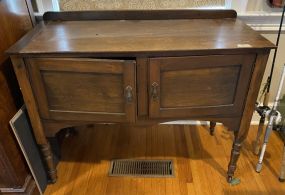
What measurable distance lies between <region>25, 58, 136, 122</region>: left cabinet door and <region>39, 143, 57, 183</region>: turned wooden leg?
20 cm

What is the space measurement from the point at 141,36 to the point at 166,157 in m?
0.82

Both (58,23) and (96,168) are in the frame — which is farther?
(96,168)

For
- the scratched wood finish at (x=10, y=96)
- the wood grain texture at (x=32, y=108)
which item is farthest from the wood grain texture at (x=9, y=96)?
the wood grain texture at (x=32, y=108)

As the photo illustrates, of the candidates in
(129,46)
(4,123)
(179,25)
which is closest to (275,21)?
(179,25)

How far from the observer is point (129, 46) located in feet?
3.34

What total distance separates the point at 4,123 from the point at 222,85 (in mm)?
949

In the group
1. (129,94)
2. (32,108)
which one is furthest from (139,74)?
(32,108)

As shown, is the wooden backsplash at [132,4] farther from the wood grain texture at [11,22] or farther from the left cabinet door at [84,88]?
the left cabinet door at [84,88]

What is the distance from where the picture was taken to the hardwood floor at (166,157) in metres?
1.41

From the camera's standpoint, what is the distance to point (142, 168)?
5.05 feet

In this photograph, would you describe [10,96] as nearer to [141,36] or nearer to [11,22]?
[11,22]

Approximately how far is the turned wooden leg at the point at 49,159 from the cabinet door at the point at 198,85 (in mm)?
566

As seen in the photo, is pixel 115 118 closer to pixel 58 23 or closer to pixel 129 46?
pixel 129 46

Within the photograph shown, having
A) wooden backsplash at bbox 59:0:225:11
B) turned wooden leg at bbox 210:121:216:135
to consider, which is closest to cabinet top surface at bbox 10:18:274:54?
wooden backsplash at bbox 59:0:225:11
